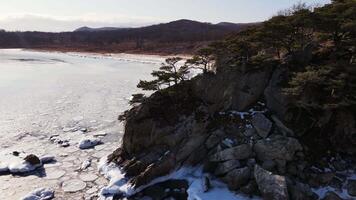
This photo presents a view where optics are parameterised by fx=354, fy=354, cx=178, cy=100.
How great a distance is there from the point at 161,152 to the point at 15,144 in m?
7.45

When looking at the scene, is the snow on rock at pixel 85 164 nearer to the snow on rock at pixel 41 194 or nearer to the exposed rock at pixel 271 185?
the snow on rock at pixel 41 194

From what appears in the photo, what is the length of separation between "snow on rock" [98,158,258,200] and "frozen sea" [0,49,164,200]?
514mm

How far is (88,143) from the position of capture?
15297 mm

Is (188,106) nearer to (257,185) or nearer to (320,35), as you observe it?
(257,185)

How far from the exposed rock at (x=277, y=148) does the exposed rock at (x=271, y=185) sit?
741mm

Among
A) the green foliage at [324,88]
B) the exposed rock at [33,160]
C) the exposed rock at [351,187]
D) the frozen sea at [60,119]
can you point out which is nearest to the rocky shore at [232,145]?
the exposed rock at [351,187]

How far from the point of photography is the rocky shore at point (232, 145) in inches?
391

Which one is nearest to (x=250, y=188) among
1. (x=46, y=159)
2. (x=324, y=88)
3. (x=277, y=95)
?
(x=277, y=95)

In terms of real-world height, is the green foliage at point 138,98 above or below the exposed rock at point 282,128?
above

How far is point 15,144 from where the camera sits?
1541 centimetres

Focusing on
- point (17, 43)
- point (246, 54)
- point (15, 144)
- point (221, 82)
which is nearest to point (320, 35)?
point (246, 54)

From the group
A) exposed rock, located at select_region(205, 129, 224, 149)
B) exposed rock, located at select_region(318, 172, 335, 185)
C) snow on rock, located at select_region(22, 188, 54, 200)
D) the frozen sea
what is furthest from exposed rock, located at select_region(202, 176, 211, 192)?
snow on rock, located at select_region(22, 188, 54, 200)

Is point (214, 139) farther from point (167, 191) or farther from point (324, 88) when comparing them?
point (324, 88)

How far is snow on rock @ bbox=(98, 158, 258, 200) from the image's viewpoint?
998cm
